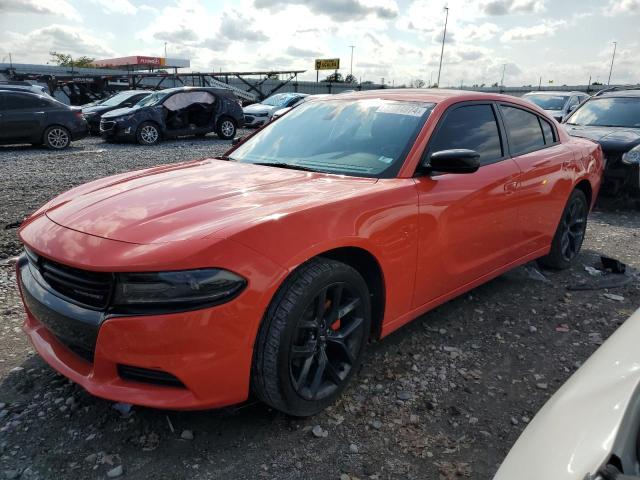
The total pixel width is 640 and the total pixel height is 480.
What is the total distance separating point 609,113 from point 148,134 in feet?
35.9

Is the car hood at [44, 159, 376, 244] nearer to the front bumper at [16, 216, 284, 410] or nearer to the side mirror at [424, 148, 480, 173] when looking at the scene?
the front bumper at [16, 216, 284, 410]

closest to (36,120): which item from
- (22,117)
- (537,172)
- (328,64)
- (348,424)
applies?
(22,117)

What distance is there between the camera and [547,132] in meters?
4.32

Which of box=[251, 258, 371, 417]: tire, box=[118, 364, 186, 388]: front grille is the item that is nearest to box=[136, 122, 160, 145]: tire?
box=[251, 258, 371, 417]: tire

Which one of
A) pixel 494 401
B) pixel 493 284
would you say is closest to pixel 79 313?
pixel 494 401

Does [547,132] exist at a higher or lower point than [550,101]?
lower

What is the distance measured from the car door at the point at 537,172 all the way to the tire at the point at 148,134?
11.5 metres

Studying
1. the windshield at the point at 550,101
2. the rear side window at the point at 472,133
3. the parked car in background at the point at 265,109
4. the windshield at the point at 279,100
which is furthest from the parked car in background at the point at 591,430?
the windshield at the point at 279,100

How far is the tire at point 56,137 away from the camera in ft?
39.0

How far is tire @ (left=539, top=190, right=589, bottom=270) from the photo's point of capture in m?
4.46

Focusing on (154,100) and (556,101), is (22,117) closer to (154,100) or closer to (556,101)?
(154,100)

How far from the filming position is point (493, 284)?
14.3ft

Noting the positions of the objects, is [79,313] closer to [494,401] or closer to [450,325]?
[494,401]

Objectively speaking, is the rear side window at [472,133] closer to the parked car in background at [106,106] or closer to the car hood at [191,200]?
the car hood at [191,200]
